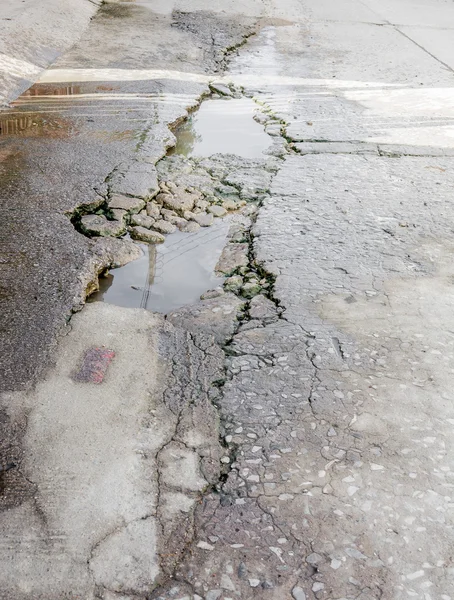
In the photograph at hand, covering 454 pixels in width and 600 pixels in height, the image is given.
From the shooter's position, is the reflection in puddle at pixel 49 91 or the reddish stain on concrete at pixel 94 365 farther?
the reflection in puddle at pixel 49 91

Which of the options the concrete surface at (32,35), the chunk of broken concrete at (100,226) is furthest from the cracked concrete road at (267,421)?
the concrete surface at (32,35)

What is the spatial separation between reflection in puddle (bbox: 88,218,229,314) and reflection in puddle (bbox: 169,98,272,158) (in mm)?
1481

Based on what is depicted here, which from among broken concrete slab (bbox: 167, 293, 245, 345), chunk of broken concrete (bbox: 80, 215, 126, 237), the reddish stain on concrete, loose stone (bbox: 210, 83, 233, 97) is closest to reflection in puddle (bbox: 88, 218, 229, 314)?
broken concrete slab (bbox: 167, 293, 245, 345)

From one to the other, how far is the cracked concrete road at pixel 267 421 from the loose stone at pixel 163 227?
19.5 inches

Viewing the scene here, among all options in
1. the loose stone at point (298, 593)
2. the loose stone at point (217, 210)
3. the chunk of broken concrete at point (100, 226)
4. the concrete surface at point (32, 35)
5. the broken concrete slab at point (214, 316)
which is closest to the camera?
the loose stone at point (298, 593)

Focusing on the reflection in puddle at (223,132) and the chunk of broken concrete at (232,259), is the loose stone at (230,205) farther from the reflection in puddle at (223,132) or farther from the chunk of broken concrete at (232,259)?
the reflection in puddle at (223,132)

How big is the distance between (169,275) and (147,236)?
40cm

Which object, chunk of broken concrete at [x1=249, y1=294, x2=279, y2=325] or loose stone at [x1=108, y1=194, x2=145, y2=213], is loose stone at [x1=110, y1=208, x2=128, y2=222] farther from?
chunk of broken concrete at [x1=249, y1=294, x2=279, y2=325]

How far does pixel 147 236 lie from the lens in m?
3.85

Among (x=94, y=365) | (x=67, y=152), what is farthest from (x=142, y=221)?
(x=94, y=365)

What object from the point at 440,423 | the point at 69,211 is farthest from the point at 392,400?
the point at 69,211

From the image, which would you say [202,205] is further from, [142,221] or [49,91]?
[49,91]

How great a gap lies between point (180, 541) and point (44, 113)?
478 centimetres

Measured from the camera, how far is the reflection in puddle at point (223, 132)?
5.27 m
